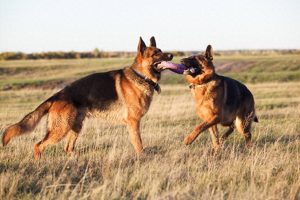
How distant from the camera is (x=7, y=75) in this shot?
141 feet

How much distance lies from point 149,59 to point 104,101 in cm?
114

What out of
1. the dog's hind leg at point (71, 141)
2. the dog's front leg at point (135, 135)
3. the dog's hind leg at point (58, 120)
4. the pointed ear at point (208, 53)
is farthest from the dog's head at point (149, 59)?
the dog's hind leg at point (71, 141)

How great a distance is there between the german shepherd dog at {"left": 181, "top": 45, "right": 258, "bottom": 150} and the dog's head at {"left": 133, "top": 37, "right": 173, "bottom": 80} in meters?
0.60

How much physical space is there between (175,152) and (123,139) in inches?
77.0

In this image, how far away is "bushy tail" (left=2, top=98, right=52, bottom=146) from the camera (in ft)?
22.5

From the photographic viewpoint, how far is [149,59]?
8062 millimetres

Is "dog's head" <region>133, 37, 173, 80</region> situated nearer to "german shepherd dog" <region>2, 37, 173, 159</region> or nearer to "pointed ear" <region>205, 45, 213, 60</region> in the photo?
"german shepherd dog" <region>2, 37, 173, 159</region>

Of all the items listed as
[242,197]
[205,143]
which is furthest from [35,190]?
[205,143]

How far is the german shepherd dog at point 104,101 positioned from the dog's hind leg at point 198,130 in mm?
827

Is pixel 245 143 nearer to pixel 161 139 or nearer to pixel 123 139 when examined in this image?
pixel 161 139

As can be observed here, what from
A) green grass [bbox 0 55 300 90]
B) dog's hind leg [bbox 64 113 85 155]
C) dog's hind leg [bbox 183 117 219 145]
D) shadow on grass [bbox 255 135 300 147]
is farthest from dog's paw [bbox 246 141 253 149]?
green grass [bbox 0 55 300 90]

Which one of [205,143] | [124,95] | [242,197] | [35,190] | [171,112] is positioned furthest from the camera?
[171,112]

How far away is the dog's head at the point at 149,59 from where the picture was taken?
317 inches

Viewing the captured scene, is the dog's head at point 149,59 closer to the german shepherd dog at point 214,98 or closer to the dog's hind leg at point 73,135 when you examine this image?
the german shepherd dog at point 214,98
